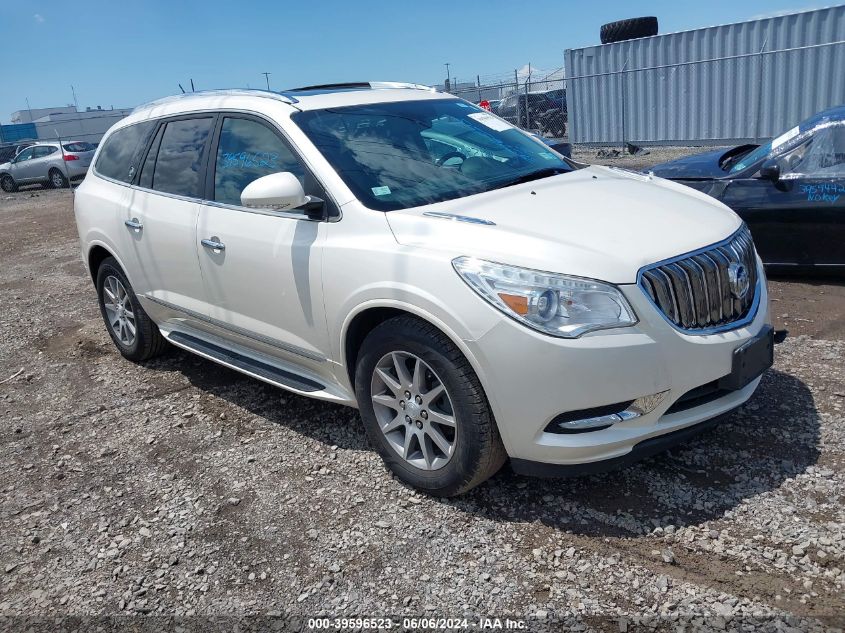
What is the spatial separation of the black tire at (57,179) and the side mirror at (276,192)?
22.0m

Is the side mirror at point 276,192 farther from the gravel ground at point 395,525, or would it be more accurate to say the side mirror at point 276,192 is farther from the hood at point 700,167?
the hood at point 700,167

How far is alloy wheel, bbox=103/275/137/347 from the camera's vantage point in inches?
213

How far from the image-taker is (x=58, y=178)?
2266 cm

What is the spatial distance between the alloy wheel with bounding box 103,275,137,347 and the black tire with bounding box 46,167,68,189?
63.4ft

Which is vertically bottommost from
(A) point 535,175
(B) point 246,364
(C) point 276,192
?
(B) point 246,364

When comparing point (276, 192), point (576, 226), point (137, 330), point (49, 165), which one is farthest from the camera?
point (49, 165)

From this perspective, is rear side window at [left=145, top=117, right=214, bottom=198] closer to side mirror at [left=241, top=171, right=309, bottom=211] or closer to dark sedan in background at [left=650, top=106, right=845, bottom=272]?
side mirror at [left=241, top=171, right=309, bottom=211]

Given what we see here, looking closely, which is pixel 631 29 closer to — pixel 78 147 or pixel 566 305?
pixel 78 147

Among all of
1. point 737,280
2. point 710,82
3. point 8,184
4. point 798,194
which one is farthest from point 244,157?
point 8,184

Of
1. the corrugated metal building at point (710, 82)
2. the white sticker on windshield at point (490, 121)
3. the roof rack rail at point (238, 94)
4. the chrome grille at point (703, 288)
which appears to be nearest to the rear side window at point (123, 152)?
the roof rack rail at point (238, 94)

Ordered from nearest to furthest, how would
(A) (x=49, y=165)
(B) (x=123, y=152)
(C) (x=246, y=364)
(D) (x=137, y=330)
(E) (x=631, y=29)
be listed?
(C) (x=246, y=364), (B) (x=123, y=152), (D) (x=137, y=330), (E) (x=631, y=29), (A) (x=49, y=165)

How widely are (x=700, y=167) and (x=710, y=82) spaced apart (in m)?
11.1

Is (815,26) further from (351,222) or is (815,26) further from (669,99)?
(351,222)

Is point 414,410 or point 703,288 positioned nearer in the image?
point 703,288
